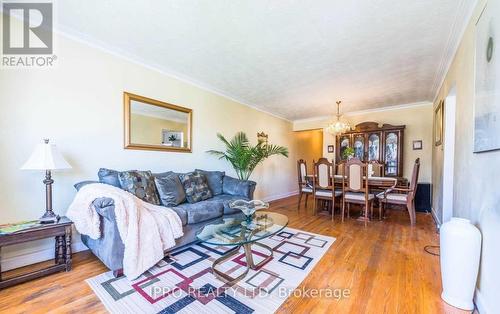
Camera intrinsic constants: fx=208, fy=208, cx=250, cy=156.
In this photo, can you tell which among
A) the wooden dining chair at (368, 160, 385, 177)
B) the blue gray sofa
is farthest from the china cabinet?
the blue gray sofa

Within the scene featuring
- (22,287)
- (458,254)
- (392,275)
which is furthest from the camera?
(392,275)

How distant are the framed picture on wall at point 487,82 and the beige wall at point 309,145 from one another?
5.11 meters

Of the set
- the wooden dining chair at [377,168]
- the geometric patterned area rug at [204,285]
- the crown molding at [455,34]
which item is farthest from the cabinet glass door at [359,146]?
the geometric patterned area rug at [204,285]

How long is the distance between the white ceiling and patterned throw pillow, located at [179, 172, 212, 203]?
5.38 feet

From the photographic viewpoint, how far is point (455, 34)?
2189 mm

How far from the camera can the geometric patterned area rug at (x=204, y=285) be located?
150 centimetres

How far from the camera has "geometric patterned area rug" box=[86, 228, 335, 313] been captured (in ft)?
4.94

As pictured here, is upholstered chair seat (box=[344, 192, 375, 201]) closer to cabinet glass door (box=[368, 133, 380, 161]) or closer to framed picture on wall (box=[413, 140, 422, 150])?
cabinet glass door (box=[368, 133, 380, 161])

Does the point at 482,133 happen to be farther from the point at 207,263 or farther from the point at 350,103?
the point at 350,103

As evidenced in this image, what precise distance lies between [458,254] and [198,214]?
7.60ft

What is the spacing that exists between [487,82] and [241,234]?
7.10 ft

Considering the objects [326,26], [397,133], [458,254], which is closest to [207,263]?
[458,254]

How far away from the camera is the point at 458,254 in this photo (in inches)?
57.9

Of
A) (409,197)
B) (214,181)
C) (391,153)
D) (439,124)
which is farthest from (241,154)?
(391,153)
